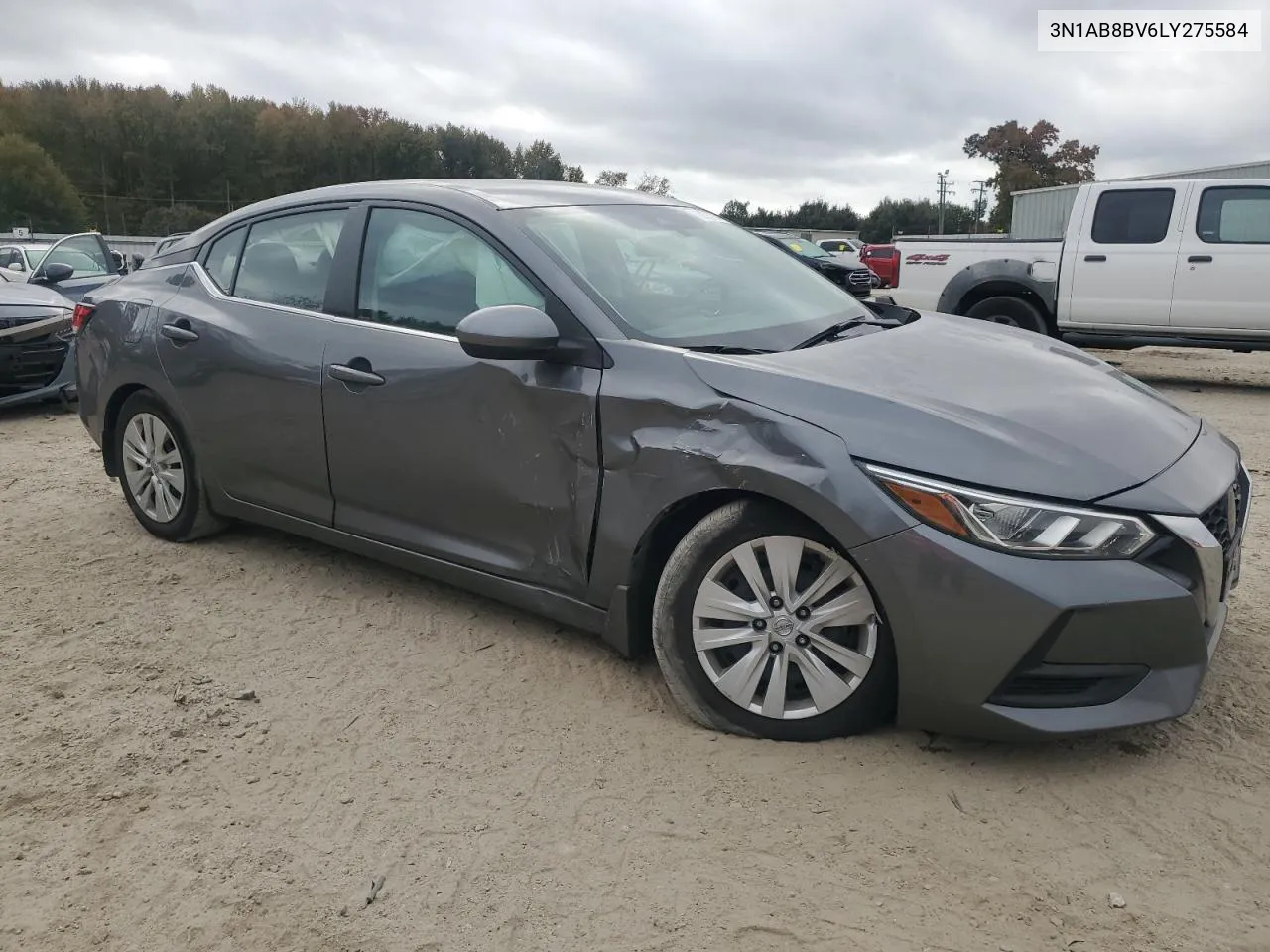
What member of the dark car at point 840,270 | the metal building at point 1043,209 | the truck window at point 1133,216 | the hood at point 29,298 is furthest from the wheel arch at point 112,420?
the metal building at point 1043,209

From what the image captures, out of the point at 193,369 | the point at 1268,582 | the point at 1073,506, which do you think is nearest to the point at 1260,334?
the point at 1268,582

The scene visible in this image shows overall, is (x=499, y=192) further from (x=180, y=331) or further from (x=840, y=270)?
(x=840, y=270)

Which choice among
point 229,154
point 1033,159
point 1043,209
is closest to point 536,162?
point 229,154

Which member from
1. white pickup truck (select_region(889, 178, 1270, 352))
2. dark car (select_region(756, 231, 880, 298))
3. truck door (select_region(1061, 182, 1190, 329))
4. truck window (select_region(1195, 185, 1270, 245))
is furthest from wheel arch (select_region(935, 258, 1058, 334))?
dark car (select_region(756, 231, 880, 298))

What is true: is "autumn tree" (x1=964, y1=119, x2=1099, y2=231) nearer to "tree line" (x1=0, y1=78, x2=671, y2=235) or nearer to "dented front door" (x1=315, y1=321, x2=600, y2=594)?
"tree line" (x1=0, y1=78, x2=671, y2=235)

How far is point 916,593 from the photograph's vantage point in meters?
2.60

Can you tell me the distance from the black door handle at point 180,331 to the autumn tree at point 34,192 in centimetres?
6914

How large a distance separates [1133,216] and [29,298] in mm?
9860

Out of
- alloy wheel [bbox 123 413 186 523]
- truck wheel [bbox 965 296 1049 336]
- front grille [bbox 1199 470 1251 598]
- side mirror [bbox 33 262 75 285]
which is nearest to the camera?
front grille [bbox 1199 470 1251 598]

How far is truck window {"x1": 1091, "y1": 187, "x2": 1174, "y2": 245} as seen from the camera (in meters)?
9.74

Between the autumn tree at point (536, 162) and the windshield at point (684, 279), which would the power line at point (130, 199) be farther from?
the windshield at point (684, 279)

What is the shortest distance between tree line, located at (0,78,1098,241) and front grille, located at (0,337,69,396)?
66980 mm

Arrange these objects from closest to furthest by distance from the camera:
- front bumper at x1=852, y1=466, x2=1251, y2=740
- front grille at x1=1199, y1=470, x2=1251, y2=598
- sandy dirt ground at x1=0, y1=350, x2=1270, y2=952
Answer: sandy dirt ground at x1=0, y1=350, x2=1270, y2=952
front bumper at x1=852, y1=466, x2=1251, y2=740
front grille at x1=1199, y1=470, x2=1251, y2=598

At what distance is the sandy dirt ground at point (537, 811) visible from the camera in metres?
2.26
